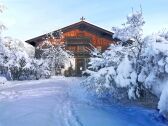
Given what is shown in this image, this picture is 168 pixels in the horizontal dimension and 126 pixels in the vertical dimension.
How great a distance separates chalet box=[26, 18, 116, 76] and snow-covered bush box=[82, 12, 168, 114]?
73.2ft

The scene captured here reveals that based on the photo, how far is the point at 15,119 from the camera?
15.2 meters

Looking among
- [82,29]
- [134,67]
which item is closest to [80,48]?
[82,29]

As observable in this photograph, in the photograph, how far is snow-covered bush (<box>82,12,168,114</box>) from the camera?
16.9 metres

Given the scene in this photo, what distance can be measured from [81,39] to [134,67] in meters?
27.1

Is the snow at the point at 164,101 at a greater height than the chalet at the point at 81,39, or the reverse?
the chalet at the point at 81,39

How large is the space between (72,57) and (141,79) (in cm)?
2744

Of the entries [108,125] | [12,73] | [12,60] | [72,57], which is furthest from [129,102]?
[72,57]

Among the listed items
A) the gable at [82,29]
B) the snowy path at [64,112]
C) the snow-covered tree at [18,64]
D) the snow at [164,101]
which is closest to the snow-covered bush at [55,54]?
the gable at [82,29]

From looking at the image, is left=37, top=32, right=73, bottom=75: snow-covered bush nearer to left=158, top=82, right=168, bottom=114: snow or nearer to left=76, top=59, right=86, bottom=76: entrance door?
left=76, top=59, right=86, bottom=76: entrance door

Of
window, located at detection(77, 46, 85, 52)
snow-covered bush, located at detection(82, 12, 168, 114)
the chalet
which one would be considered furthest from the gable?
snow-covered bush, located at detection(82, 12, 168, 114)

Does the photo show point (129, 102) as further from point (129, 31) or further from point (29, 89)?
point (29, 89)

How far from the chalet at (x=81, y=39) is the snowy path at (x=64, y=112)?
73.8 feet

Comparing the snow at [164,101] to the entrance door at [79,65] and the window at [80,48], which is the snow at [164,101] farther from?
the window at [80,48]

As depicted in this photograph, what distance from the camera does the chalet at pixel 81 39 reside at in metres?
45.7
